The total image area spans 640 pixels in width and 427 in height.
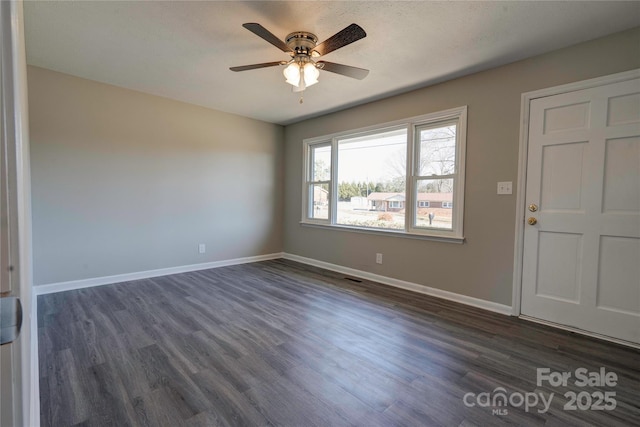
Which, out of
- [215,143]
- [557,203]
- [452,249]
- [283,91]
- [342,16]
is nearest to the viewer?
[342,16]

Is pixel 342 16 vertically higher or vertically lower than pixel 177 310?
higher

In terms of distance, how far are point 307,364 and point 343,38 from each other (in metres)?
2.27

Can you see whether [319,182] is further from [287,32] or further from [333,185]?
[287,32]

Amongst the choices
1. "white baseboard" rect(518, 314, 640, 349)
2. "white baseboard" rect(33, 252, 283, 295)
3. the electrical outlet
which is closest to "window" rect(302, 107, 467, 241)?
the electrical outlet

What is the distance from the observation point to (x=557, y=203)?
2.63 m

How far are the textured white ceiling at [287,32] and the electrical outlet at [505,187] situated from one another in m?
1.19

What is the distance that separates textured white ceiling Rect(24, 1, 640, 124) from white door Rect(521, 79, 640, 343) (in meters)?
0.62

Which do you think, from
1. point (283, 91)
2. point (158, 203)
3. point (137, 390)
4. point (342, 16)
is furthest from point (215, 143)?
point (137, 390)

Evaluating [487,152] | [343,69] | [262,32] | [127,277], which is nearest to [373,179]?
[487,152]

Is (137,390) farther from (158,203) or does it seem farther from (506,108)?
(506,108)

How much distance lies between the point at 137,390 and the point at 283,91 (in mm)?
3317

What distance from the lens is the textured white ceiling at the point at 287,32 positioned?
209cm

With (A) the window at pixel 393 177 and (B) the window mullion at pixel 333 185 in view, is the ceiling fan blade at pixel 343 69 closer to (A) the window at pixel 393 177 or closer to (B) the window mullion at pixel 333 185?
(A) the window at pixel 393 177

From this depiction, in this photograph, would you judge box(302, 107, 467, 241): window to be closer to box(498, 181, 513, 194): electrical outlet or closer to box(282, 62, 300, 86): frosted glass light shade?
box(498, 181, 513, 194): electrical outlet
